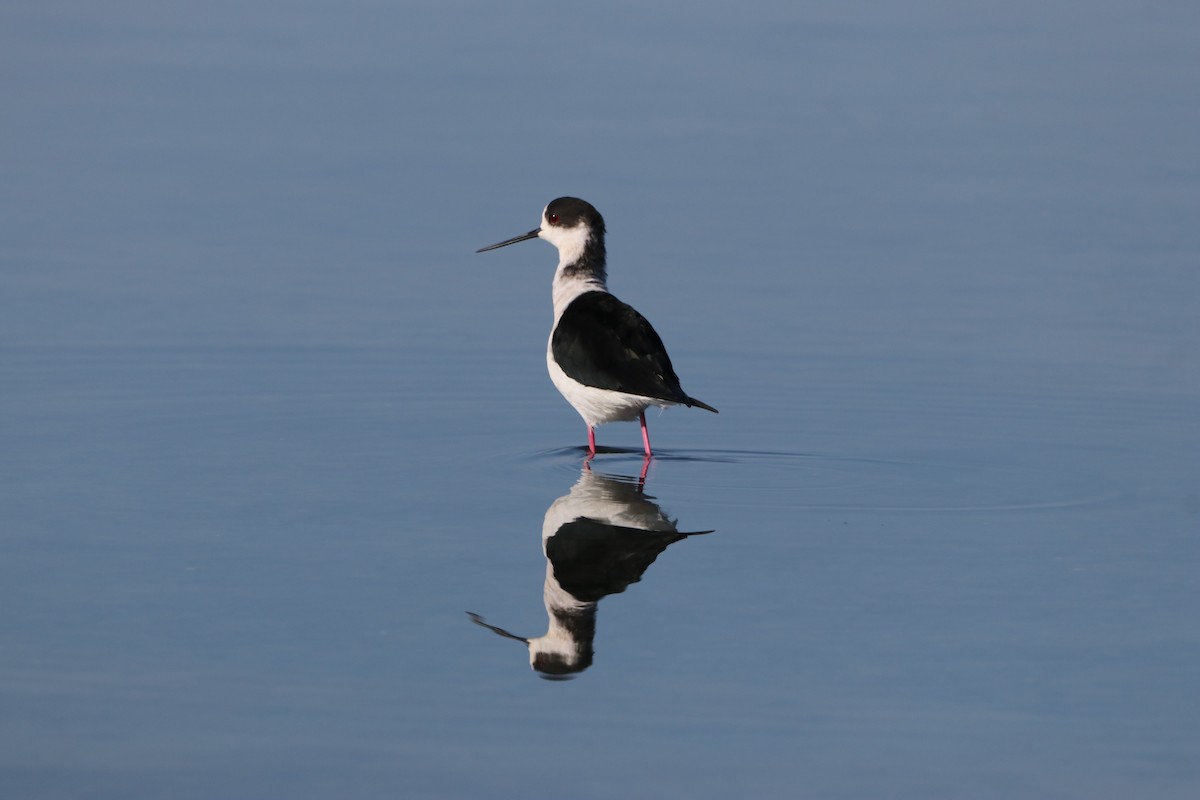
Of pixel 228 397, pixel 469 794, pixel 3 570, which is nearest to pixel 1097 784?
pixel 469 794

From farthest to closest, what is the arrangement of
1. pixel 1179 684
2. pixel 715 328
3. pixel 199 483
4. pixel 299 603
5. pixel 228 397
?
1. pixel 715 328
2. pixel 228 397
3. pixel 199 483
4. pixel 299 603
5. pixel 1179 684

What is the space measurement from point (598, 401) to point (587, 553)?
1916 millimetres

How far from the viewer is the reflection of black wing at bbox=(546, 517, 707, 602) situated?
24.2 ft

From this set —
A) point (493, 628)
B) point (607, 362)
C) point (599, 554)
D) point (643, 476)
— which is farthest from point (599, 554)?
point (607, 362)

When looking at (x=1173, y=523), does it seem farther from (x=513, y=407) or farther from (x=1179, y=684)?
(x=513, y=407)

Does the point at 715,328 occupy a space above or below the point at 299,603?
above

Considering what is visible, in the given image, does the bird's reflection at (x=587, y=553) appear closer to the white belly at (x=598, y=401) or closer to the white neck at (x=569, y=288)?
the white belly at (x=598, y=401)

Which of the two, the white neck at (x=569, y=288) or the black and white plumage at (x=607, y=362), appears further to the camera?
the white neck at (x=569, y=288)

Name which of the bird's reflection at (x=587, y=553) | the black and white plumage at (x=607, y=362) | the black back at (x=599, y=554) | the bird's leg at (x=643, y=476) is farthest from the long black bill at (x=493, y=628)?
the black and white plumage at (x=607, y=362)

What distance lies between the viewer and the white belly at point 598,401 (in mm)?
9523

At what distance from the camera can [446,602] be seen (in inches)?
281

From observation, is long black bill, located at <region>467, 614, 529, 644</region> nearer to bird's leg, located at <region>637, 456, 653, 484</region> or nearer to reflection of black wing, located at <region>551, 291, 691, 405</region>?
bird's leg, located at <region>637, 456, 653, 484</region>

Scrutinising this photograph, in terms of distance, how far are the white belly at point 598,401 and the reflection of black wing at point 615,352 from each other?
5cm

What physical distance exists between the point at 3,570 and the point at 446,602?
1.83 m
